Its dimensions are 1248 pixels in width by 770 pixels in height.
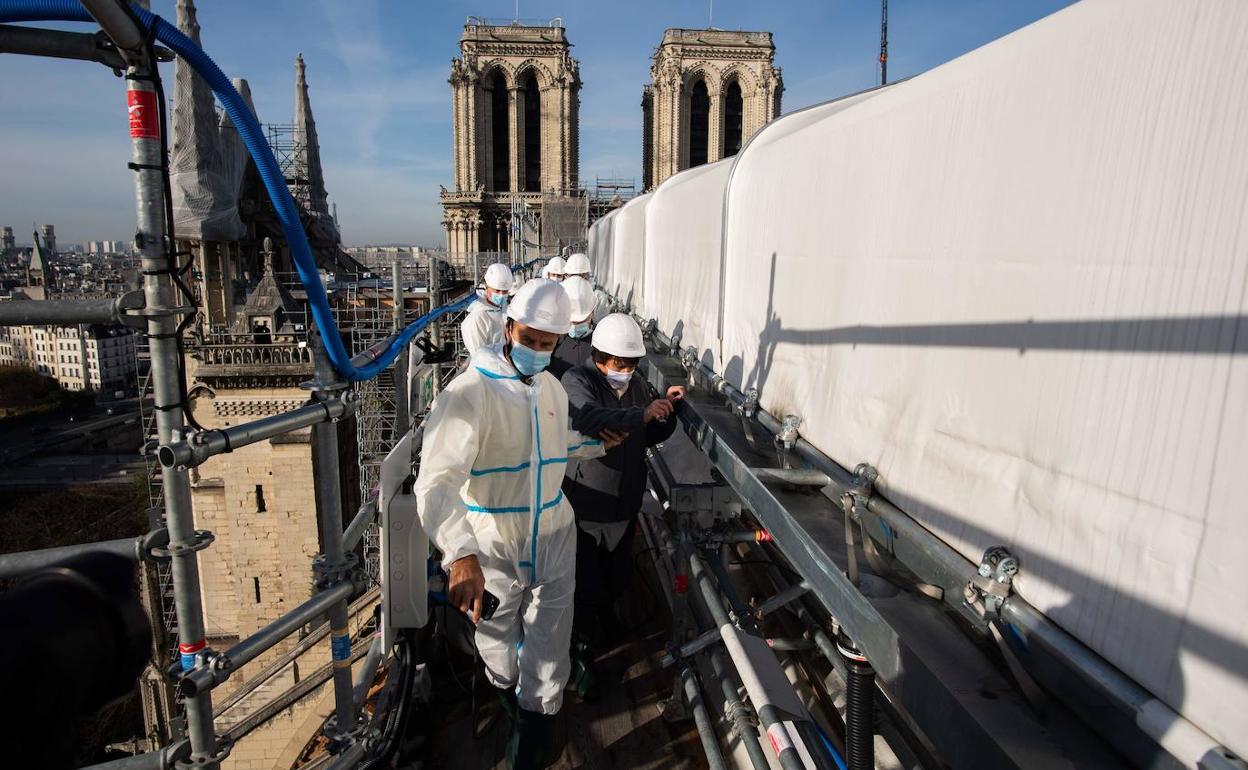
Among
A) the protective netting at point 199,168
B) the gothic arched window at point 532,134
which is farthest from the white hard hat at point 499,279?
the gothic arched window at point 532,134

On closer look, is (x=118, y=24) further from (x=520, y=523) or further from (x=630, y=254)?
(x=630, y=254)

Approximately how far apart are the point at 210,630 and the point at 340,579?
17309 millimetres

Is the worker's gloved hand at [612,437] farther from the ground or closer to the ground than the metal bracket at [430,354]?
closer to the ground

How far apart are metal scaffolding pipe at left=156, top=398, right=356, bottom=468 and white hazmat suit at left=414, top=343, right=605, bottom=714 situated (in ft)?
1.22

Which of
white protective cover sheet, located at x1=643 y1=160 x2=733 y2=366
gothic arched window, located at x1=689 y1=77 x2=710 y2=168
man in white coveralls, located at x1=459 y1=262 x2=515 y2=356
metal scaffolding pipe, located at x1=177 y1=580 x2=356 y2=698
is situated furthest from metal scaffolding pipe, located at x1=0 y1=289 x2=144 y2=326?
gothic arched window, located at x1=689 y1=77 x2=710 y2=168

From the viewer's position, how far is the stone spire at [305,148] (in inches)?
1239

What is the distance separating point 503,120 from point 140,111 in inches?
1615

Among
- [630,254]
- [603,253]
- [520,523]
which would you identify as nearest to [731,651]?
[520,523]

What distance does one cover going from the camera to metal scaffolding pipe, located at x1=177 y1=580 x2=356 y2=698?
6.23 feet

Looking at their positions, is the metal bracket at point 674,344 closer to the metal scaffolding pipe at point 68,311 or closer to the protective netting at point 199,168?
the metal scaffolding pipe at point 68,311

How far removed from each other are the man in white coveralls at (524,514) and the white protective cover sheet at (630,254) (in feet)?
13.7

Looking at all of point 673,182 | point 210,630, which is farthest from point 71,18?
point 210,630

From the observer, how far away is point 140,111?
70.3 inches

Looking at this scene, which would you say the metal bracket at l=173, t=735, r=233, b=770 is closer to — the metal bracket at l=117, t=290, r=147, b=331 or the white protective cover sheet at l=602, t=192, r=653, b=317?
the metal bracket at l=117, t=290, r=147, b=331
